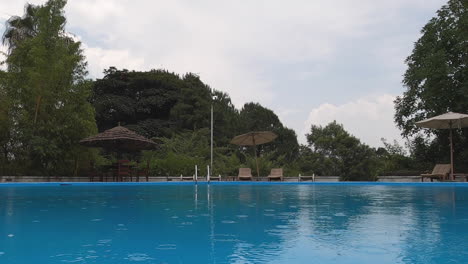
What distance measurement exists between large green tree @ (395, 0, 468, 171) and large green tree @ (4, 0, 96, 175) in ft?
51.6

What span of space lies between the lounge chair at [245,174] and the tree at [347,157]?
4067 mm

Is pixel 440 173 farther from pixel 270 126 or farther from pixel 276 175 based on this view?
pixel 270 126

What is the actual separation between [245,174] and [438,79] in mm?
9765

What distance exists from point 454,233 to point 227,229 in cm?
281

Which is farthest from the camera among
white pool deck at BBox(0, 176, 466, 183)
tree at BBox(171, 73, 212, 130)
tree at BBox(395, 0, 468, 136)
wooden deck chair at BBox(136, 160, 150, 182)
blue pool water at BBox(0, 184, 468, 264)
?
tree at BBox(171, 73, 212, 130)

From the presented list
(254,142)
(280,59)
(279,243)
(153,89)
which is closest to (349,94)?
(280,59)

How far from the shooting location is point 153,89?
115 feet

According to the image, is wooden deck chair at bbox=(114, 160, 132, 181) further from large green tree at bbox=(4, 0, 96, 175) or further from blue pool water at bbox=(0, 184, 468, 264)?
blue pool water at bbox=(0, 184, 468, 264)

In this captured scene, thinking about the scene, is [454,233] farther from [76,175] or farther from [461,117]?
[76,175]

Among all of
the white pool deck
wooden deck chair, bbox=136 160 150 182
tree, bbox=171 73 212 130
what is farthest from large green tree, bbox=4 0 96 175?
tree, bbox=171 73 212 130

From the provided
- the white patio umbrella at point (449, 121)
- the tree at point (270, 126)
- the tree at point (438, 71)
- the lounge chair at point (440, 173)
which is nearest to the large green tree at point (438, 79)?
the tree at point (438, 71)

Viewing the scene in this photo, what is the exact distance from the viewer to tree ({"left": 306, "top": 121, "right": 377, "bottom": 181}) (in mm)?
20312

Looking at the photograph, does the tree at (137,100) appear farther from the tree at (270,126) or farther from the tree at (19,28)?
the tree at (19,28)

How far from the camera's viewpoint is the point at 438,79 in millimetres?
19031
